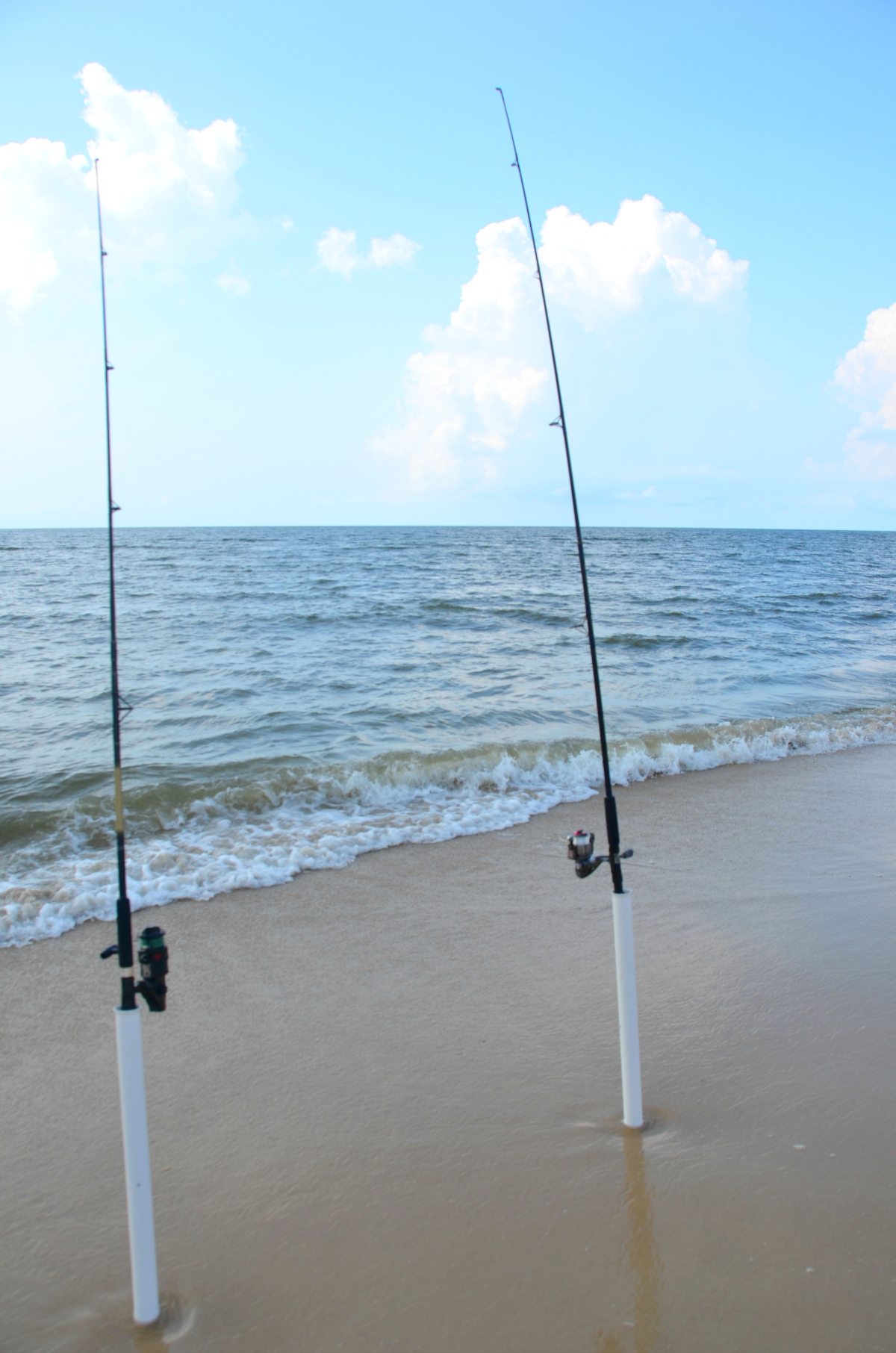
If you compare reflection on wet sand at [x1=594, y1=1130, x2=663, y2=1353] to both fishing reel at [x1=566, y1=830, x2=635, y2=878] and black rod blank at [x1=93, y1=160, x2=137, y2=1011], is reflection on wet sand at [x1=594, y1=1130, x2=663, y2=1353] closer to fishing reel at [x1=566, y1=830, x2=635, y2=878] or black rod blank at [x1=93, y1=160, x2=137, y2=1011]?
fishing reel at [x1=566, y1=830, x2=635, y2=878]

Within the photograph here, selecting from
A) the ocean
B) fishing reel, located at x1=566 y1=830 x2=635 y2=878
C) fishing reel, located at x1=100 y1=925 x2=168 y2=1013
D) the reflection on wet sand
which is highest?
the ocean

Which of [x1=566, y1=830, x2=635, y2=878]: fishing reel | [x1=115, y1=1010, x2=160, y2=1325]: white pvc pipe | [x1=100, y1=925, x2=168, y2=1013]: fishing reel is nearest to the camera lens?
[x1=115, y1=1010, x2=160, y2=1325]: white pvc pipe

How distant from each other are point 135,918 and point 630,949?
3340 mm

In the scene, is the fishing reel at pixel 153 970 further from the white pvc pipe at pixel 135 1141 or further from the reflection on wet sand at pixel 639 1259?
the reflection on wet sand at pixel 639 1259

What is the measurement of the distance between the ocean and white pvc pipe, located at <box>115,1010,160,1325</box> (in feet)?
9.50

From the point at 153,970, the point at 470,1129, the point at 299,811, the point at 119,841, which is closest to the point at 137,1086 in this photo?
the point at 153,970

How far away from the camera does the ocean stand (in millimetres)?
5738

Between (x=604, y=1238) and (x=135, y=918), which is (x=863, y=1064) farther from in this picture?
(x=135, y=918)

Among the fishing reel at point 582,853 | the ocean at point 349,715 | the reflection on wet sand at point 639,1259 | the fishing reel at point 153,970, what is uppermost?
the ocean at point 349,715

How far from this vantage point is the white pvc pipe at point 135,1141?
1844 mm

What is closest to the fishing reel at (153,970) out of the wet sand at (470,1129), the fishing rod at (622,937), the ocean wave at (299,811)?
the wet sand at (470,1129)

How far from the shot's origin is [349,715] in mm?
9469

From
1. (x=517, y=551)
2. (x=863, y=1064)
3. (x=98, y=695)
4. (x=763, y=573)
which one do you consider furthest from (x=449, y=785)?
(x=517, y=551)

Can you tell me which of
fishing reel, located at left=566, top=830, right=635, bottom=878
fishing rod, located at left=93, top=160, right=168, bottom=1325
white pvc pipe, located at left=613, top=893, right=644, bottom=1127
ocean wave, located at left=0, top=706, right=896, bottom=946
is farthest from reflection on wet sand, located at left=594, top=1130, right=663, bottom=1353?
ocean wave, located at left=0, top=706, right=896, bottom=946
